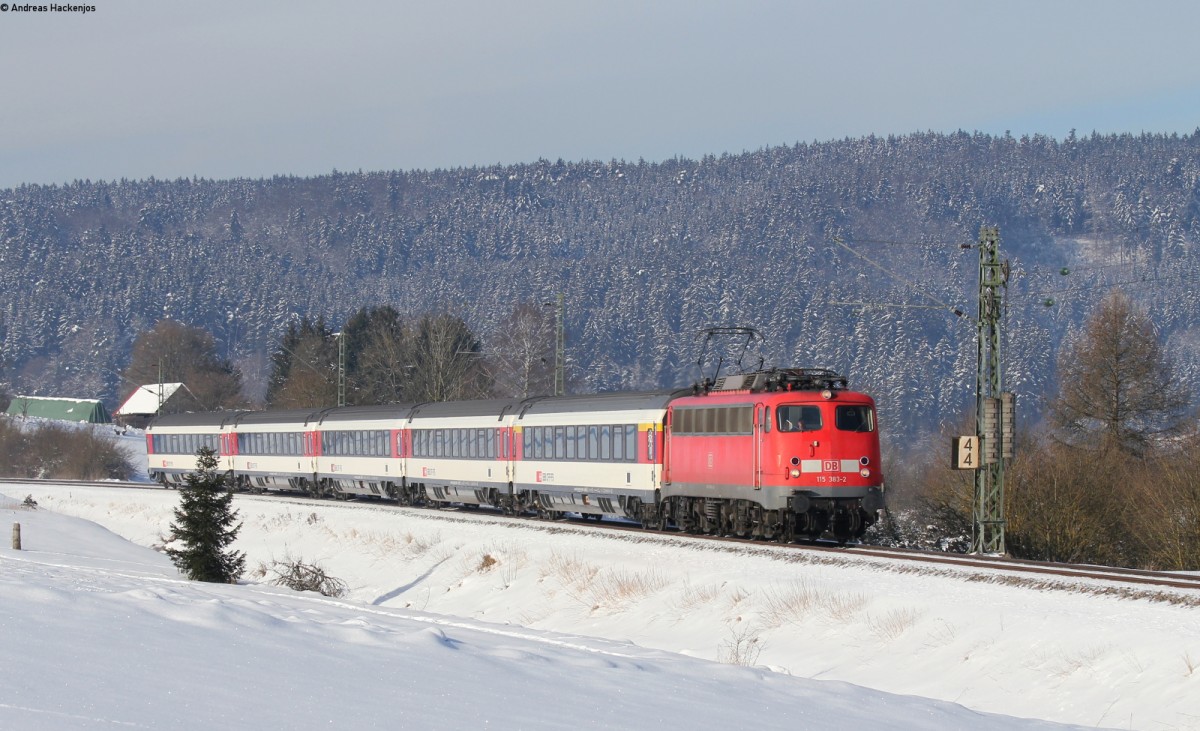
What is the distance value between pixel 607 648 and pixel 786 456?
1221 centimetres

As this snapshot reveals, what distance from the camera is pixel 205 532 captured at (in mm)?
28312

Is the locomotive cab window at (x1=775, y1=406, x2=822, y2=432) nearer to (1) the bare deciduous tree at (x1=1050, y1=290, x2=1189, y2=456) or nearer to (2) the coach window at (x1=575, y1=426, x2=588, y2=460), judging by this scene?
(2) the coach window at (x1=575, y1=426, x2=588, y2=460)

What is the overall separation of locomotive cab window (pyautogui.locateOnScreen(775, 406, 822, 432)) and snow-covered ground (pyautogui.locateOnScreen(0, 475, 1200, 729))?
7.86 ft

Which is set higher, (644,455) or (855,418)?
(855,418)

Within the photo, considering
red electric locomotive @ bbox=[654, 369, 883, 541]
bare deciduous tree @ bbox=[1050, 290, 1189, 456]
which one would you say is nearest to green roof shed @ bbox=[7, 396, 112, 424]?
bare deciduous tree @ bbox=[1050, 290, 1189, 456]

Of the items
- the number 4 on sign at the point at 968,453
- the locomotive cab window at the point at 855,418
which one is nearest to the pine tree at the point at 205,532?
the locomotive cab window at the point at 855,418

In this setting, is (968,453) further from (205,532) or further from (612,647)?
(205,532)

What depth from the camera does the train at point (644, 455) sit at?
26.6 metres

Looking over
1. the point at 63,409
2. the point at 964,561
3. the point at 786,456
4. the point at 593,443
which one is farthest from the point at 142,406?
the point at 964,561

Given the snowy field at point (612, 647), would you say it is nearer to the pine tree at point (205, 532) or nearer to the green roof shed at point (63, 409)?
the pine tree at point (205, 532)

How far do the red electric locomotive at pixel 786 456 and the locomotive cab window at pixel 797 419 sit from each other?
0.06 feet

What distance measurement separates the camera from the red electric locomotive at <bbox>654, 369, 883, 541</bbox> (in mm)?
26344

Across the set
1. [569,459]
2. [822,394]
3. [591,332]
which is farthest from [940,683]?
[591,332]

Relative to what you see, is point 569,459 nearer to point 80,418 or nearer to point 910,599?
point 910,599
